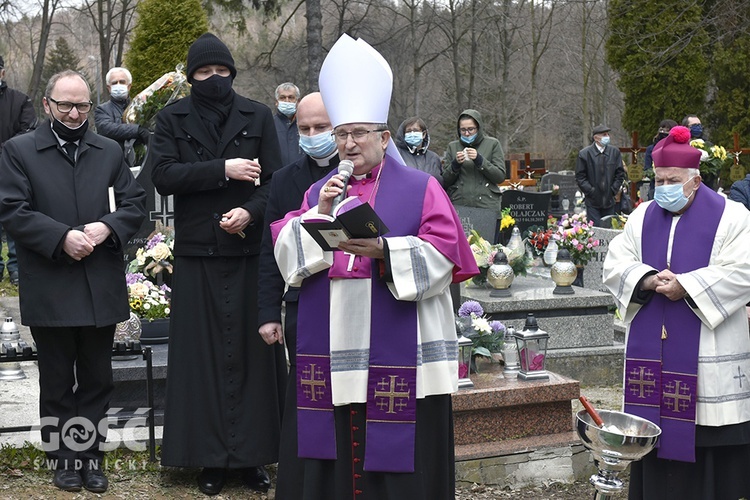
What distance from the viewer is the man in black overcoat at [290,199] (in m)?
4.92

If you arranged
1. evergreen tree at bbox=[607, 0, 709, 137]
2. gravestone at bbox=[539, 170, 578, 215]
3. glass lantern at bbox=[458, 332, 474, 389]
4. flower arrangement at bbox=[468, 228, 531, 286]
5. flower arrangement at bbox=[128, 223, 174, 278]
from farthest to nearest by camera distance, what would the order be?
evergreen tree at bbox=[607, 0, 709, 137]
gravestone at bbox=[539, 170, 578, 215]
flower arrangement at bbox=[468, 228, 531, 286]
flower arrangement at bbox=[128, 223, 174, 278]
glass lantern at bbox=[458, 332, 474, 389]

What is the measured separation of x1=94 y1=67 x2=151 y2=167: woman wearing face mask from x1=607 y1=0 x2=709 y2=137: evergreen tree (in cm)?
1538

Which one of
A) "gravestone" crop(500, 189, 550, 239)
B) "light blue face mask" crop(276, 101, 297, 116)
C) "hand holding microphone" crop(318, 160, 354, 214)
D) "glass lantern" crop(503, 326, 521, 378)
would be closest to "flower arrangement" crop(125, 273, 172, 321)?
"light blue face mask" crop(276, 101, 297, 116)

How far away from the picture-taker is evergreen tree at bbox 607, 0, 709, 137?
2380cm

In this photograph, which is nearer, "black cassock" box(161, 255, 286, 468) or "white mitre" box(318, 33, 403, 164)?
"white mitre" box(318, 33, 403, 164)

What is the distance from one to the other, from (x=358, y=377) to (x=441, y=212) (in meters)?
0.77

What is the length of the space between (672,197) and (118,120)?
6866 mm

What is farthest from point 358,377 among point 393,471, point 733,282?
point 733,282

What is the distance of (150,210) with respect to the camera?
9688 mm

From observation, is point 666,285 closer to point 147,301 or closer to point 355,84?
point 355,84

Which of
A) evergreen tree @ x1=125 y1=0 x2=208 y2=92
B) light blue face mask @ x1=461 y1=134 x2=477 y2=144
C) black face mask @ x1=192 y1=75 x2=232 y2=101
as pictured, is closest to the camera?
black face mask @ x1=192 y1=75 x2=232 y2=101

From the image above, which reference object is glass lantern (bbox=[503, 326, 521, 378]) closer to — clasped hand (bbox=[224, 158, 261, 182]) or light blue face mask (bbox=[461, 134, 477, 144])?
clasped hand (bbox=[224, 158, 261, 182])

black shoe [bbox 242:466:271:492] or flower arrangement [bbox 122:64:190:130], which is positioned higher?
flower arrangement [bbox 122:64:190:130]

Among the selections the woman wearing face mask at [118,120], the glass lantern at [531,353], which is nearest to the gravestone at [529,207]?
the woman wearing face mask at [118,120]
